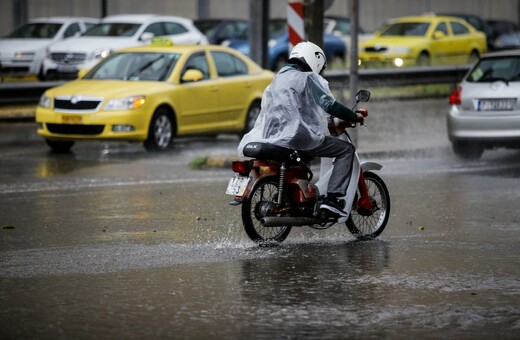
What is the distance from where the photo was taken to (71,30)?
3397cm

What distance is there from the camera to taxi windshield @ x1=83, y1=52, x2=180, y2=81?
20.3m

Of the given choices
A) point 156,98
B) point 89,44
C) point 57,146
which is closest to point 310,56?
point 156,98

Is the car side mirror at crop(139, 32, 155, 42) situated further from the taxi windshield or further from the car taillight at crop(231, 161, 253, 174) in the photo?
the car taillight at crop(231, 161, 253, 174)

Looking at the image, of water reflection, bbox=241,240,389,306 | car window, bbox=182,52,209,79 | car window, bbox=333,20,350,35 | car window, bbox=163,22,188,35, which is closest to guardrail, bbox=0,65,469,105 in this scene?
car window, bbox=163,22,188,35

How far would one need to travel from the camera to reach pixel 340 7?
50.3 m

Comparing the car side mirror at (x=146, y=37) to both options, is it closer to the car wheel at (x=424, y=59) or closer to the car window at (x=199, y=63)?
the car wheel at (x=424, y=59)

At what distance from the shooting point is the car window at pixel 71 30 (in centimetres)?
3359

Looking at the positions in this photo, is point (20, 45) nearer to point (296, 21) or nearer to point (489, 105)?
point (296, 21)

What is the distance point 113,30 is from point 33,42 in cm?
204

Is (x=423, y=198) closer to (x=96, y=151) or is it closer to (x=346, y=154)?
(x=346, y=154)

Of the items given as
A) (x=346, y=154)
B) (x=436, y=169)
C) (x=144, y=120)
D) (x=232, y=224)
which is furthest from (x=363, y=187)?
(x=144, y=120)

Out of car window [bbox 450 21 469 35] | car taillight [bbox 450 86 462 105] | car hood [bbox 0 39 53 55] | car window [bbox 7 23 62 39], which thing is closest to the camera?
car taillight [bbox 450 86 462 105]

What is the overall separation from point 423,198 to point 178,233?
3.53 meters

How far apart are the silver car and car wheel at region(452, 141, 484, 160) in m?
0.06
